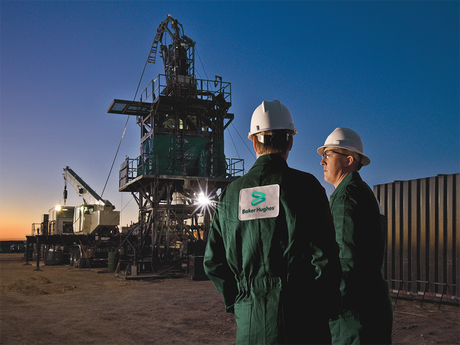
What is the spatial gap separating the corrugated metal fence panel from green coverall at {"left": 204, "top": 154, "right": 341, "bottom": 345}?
391 inches

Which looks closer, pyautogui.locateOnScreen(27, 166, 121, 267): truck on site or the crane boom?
Answer: pyautogui.locateOnScreen(27, 166, 121, 267): truck on site

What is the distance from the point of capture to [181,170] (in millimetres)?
24516

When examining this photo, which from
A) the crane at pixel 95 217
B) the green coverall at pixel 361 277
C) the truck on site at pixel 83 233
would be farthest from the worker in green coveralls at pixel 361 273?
the crane at pixel 95 217

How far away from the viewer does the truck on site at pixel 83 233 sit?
1060 inches

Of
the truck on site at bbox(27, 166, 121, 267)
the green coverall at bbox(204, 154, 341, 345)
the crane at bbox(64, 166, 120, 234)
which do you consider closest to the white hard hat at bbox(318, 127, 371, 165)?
the green coverall at bbox(204, 154, 341, 345)

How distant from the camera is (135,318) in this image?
33.2 feet

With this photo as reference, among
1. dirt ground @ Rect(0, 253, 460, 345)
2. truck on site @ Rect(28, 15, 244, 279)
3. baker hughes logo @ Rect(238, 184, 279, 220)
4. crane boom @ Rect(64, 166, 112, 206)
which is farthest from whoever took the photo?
crane boom @ Rect(64, 166, 112, 206)

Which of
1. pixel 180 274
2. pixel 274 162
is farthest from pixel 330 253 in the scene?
pixel 180 274

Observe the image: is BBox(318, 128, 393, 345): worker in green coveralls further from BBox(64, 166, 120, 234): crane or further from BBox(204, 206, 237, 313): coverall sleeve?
BBox(64, 166, 120, 234): crane

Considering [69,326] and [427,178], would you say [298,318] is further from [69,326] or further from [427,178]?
[427,178]

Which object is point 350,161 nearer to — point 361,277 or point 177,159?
point 361,277

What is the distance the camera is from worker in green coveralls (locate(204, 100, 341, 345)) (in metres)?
2.25

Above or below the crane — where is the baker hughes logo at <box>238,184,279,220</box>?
above

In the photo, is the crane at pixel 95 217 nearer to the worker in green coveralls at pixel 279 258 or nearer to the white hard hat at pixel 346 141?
the white hard hat at pixel 346 141
